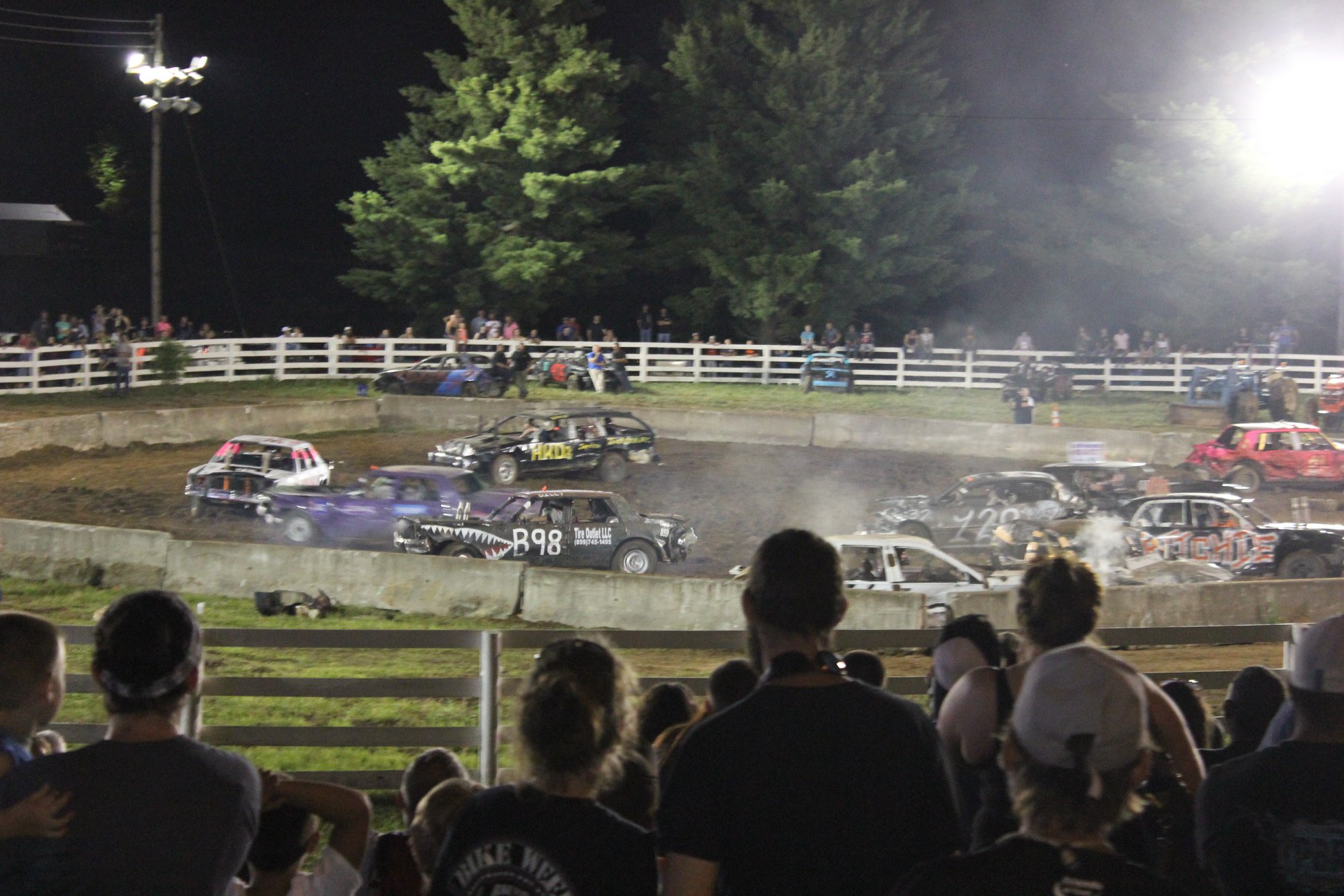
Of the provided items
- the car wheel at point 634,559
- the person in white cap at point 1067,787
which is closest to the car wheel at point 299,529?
the car wheel at point 634,559

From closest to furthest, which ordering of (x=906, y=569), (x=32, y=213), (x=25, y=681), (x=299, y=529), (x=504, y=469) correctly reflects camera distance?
(x=25, y=681) < (x=906, y=569) < (x=299, y=529) < (x=504, y=469) < (x=32, y=213)

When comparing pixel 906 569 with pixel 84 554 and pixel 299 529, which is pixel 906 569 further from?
pixel 84 554

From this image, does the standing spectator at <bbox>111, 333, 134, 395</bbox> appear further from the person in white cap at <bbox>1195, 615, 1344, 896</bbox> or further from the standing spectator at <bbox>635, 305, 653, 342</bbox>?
the person in white cap at <bbox>1195, 615, 1344, 896</bbox>

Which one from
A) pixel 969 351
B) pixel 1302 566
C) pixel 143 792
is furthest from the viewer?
pixel 969 351

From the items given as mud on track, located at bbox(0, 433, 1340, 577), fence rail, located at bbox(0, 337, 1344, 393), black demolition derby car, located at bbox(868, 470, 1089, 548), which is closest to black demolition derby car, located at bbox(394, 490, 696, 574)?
mud on track, located at bbox(0, 433, 1340, 577)

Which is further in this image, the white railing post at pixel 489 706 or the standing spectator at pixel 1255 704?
the white railing post at pixel 489 706

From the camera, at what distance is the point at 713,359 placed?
140 feet

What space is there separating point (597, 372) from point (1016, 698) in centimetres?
3519

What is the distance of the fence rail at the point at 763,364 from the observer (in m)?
40.3

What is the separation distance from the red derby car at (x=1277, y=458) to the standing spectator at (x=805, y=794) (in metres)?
24.4

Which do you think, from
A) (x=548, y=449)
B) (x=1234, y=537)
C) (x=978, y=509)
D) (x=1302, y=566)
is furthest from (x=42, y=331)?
(x=1302, y=566)

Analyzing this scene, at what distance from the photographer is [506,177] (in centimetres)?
5259

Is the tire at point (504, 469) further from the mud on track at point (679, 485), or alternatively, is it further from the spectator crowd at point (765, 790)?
the spectator crowd at point (765, 790)

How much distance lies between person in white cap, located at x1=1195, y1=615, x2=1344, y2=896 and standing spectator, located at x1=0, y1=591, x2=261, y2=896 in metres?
2.35
